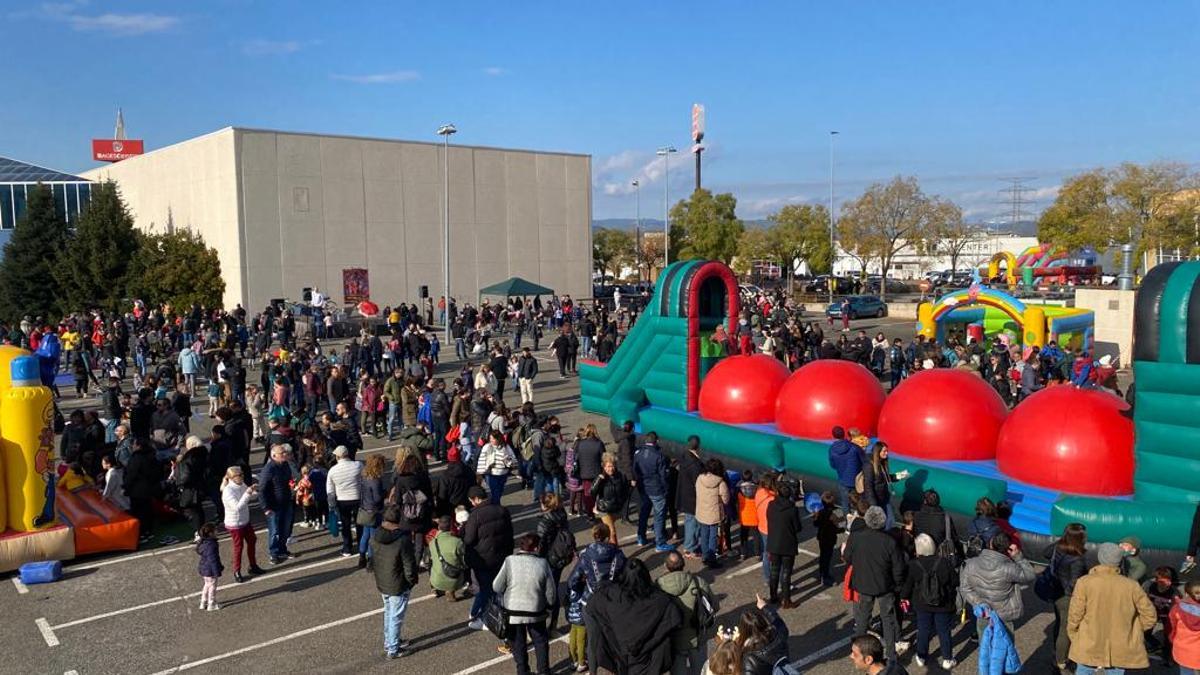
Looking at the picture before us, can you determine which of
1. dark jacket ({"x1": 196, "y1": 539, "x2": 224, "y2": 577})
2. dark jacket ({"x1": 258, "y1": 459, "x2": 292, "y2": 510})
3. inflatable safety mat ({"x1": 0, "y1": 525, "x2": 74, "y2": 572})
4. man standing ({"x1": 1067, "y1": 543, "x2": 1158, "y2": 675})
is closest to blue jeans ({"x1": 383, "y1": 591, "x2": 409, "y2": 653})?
dark jacket ({"x1": 196, "y1": 539, "x2": 224, "y2": 577})

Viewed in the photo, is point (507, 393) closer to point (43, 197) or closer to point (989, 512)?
point (989, 512)

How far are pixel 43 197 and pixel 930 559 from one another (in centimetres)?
4508

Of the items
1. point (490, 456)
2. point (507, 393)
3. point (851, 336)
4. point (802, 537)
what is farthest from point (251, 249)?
point (802, 537)

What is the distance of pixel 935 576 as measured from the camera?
7262 millimetres

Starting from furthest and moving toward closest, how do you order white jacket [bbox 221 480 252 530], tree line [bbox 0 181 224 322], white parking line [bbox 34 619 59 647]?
tree line [bbox 0 181 224 322]
white jacket [bbox 221 480 252 530]
white parking line [bbox 34 619 59 647]

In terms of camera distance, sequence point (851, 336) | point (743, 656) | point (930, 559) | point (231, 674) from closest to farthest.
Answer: point (743, 656) < point (930, 559) < point (231, 674) < point (851, 336)

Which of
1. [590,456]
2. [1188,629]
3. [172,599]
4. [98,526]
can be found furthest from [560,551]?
[98,526]

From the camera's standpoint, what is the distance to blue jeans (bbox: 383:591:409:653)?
7.90m

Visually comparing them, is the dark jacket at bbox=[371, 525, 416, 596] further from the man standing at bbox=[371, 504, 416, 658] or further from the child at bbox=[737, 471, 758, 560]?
the child at bbox=[737, 471, 758, 560]

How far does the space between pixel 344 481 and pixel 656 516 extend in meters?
3.66

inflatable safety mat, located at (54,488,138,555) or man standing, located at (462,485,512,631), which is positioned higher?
man standing, located at (462,485,512,631)

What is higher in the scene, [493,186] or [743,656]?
[493,186]

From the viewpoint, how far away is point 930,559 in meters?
7.34

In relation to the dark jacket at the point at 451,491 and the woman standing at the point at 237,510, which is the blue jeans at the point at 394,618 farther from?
the woman standing at the point at 237,510
